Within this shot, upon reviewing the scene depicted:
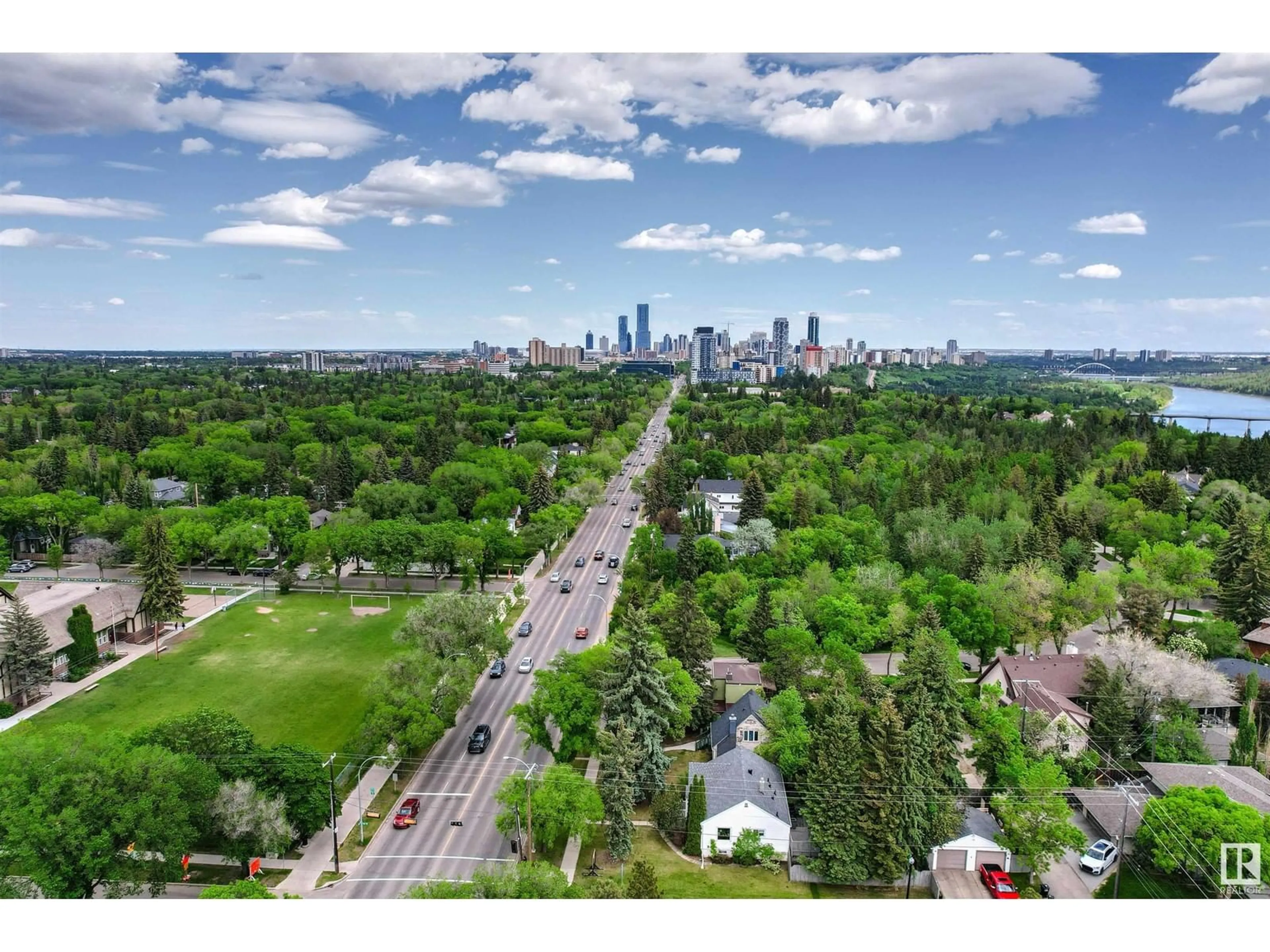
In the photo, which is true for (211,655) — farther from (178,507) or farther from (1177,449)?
(1177,449)

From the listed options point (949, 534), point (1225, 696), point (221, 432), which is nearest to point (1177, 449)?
point (949, 534)

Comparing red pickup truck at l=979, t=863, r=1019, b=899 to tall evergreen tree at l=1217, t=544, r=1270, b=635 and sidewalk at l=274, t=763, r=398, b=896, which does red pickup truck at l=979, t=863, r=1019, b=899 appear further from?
tall evergreen tree at l=1217, t=544, r=1270, b=635

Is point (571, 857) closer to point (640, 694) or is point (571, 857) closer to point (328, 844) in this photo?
point (640, 694)

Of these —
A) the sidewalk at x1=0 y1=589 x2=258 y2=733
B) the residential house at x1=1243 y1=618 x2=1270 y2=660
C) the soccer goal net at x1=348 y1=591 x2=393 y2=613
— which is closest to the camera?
the sidewalk at x1=0 y1=589 x2=258 y2=733

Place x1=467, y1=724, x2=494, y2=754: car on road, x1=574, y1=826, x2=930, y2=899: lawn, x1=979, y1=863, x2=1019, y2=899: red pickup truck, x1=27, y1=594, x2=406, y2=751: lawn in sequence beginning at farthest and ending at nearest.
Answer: x1=27, y1=594, x2=406, y2=751: lawn < x1=467, y1=724, x2=494, y2=754: car on road < x1=574, y1=826, x2=930, y2=899: lawn < x1=979, y1=863, x2=1019, y2=899: red pickup truck

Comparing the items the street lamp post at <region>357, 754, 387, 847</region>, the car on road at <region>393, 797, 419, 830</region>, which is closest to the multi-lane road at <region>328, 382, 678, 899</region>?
the car on road at <region>393, 797, 419, 830</region>

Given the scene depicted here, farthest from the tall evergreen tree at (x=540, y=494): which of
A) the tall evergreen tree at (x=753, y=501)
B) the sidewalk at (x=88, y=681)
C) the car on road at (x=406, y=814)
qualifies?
the car on road at (x=406, y=814)
